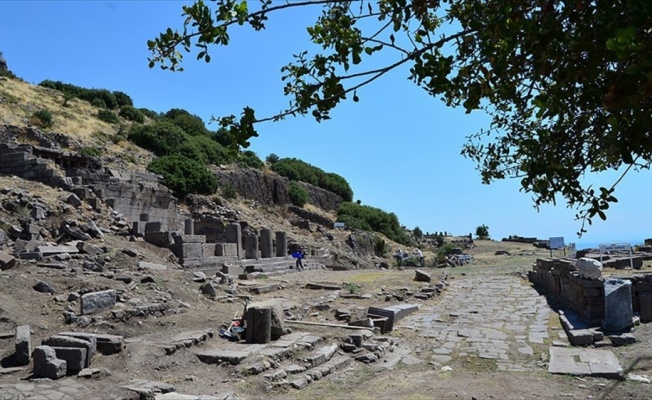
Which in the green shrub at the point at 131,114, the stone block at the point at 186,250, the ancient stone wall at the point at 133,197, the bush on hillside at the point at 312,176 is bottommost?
the stone block at the point at 186,250

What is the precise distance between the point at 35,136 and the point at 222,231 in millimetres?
10891

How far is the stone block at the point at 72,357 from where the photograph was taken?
6.89m

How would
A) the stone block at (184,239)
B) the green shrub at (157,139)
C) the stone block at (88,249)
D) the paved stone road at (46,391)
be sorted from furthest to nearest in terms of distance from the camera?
the green shrub at (157,139) < the stone block at (184,239) < the stone block at (88,249) < the paved stone road at (46,391)

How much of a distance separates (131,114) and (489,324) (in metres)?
39.6

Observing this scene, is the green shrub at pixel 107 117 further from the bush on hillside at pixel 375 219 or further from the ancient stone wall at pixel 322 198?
the bush on hillside at pixel 375 219

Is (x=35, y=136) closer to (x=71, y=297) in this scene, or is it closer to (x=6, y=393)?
(x=71, y=297)

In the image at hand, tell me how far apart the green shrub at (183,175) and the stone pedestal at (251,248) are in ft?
32.2

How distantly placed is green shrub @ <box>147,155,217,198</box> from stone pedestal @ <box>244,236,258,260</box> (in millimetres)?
9828

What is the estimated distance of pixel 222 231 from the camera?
99.6ft

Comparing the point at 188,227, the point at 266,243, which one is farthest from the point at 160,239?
the point at 266,243

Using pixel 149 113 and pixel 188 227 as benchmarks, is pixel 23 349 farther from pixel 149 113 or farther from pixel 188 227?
pixel 149 113

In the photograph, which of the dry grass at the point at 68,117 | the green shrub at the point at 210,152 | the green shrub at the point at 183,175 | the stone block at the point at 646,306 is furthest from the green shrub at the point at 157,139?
the stone block at the point at 646,306

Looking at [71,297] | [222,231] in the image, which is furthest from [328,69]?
[222,231]

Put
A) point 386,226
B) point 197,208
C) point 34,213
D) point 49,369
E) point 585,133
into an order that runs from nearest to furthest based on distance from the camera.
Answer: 1. point 585,133
2. point 49,369
3. point 34,213
4. point 197,208
5. point 386,226
